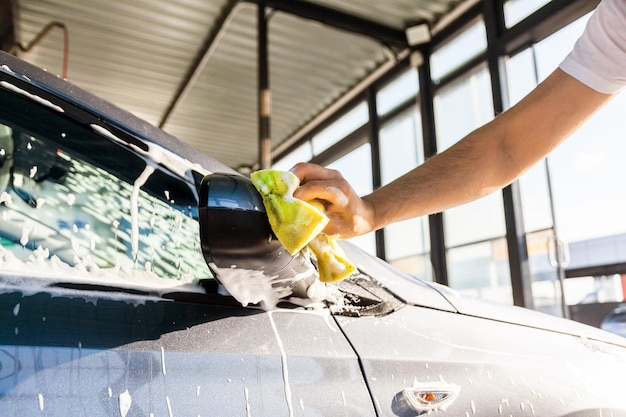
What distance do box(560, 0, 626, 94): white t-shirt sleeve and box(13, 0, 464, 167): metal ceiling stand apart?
4.76 m

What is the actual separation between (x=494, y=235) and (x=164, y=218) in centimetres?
546

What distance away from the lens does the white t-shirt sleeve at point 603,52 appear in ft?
4.24

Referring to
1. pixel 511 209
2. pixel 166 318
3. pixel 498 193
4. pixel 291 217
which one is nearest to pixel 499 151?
pixel 291 217

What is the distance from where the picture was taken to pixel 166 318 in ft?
3.20

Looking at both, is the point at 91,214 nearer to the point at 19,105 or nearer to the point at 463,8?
the point at 19,105

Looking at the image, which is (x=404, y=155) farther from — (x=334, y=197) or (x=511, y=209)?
(x=334, y=197)

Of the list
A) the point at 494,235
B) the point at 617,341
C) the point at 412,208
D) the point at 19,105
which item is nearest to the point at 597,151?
the point at 494,235

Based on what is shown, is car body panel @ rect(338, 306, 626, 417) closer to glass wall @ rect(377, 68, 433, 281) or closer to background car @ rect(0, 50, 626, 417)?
background car @ rect(0, 50, 626, 417)

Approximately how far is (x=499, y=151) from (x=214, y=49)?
6.08 metres

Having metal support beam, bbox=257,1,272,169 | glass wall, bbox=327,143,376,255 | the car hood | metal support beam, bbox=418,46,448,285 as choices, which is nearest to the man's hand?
the car hood

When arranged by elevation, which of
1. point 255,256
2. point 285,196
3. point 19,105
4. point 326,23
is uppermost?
point 326,23

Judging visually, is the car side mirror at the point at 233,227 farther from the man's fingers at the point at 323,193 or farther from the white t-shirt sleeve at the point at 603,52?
the white t-shirt sleeve at the point at 603,52

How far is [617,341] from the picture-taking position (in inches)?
64.5

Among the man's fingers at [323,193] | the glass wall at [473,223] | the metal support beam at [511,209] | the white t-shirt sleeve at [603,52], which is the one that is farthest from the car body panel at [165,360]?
the glass wall at [473,223]
